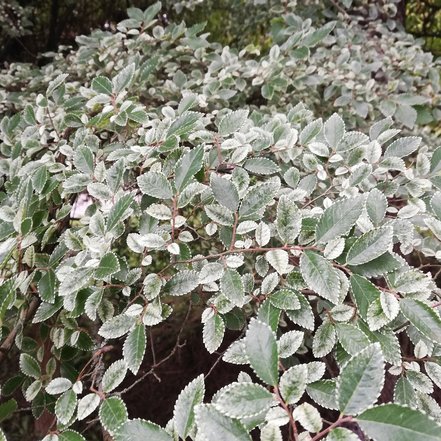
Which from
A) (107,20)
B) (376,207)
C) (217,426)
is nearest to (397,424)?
(217,426)

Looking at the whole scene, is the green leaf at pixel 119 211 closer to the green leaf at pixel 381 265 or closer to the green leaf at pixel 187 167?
the green leaf at pixel 187 167

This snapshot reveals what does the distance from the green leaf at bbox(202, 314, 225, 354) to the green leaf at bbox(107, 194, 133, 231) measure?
0.20m

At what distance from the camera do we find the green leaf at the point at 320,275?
612 millimetres

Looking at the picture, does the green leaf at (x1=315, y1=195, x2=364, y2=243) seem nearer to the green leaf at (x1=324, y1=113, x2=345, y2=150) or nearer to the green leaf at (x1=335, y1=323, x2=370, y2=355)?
the green leaf at (x1=335, y1=323, x2=370, y2=355)

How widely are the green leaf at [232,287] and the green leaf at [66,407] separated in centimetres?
28

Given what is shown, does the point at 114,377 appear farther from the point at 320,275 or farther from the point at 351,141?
the point at 351,141

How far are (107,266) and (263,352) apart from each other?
29cm

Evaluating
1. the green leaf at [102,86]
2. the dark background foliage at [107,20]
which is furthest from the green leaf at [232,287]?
the dark background foliage at [107,20]

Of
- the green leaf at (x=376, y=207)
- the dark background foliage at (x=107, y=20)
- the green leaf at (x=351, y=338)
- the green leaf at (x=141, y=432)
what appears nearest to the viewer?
the green leaf at (x=141, y=432)

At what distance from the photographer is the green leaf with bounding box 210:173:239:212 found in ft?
2.31

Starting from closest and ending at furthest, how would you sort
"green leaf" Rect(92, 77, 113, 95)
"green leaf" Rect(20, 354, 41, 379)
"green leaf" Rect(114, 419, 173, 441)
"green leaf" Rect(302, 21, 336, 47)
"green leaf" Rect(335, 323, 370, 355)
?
"green leaf" Rect(114, 419, 173, 441)
"green leaf" Rect(335, 323, 370, 355)
"green leaf" Rect(20, 354, 41, 379)
"green leaf" Rect(92, 77, 113, 95)
"green leaf" Rect(302, 21, 336, 47)

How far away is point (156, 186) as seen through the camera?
0.73m

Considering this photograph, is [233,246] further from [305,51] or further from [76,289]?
[305,51]

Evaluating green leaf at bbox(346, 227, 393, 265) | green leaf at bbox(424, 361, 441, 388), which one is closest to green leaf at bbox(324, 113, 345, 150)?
green leaf at bbox(346, 227, 393, 265)
